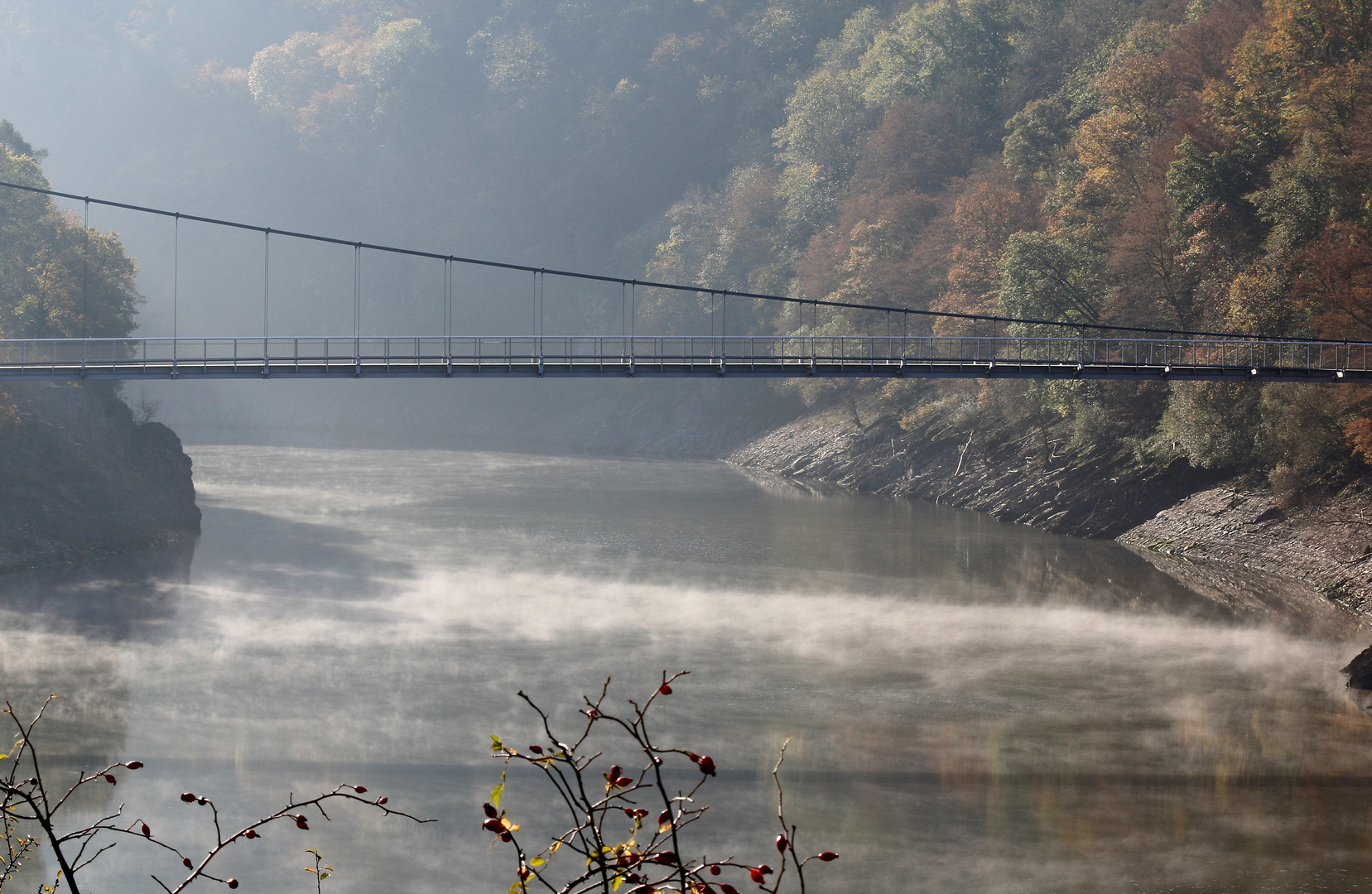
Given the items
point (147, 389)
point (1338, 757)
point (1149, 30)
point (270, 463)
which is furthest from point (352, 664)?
point (147, 389)

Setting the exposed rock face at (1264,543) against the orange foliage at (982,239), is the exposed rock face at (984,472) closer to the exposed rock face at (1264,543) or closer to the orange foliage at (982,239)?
the exposed rock face at (1264,543)

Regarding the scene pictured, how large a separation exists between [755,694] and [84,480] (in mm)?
23658

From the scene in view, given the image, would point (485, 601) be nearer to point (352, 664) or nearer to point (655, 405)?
point (352, 664)

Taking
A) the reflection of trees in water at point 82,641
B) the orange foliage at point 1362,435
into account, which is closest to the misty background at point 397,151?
the reflection of trees in water at point 82,641

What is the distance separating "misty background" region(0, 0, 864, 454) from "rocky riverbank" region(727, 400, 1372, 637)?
948 inches

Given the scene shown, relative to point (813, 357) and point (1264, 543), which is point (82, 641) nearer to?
point (813, 357)

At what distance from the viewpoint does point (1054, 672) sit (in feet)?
77.4

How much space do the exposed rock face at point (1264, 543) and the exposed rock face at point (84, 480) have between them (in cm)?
2962

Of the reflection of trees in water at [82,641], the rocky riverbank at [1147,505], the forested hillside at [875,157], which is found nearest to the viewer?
the reflection of trees in water at [82,641]

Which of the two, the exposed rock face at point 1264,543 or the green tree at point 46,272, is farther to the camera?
the green tree at point 46,272

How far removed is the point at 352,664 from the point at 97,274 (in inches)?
955

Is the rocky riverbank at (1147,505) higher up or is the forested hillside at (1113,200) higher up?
the forested hillside at (1113,200)

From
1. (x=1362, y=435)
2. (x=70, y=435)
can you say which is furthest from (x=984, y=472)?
(x=70, y=435)

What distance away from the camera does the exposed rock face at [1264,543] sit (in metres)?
28.5
